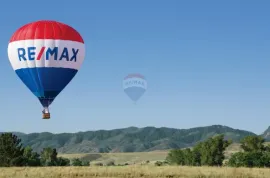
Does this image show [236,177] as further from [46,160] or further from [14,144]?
[46,160]

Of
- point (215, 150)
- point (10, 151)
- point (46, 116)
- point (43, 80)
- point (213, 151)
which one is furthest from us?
point (215, 150)

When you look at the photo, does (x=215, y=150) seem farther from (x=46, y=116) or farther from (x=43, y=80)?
(x=46, y=116)

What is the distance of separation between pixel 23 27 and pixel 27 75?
6.28 meters

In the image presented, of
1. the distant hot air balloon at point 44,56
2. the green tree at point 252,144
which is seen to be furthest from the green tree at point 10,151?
the green tree at point 252,144

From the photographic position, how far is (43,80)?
63000mm

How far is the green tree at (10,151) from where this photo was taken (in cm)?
10000

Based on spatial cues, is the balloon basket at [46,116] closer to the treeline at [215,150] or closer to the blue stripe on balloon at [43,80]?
the blue stripe on balloon at [43,80]

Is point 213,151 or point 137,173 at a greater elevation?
point 213,151

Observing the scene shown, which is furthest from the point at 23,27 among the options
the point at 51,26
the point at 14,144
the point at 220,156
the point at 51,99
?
the point at 220,156

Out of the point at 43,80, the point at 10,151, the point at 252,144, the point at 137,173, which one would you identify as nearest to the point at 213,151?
the point at 252,144

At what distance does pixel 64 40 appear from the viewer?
212ft

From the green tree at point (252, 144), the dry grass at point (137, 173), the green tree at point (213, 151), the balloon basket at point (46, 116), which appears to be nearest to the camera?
the dry grass at point (137, 173)

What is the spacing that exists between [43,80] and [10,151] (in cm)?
4299

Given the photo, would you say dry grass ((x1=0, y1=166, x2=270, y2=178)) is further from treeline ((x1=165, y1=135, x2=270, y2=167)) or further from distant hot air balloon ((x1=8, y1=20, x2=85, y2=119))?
treeline ((x1=165, y1=135, x2=270, y2=167))
